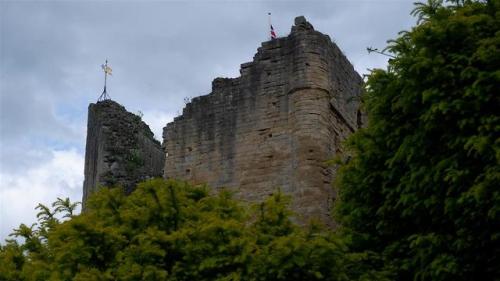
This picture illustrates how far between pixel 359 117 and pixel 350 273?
7935mm

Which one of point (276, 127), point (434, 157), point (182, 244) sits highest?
point (276, 127)

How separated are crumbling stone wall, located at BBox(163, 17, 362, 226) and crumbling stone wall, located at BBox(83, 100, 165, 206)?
269 centimetres

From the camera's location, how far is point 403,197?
12.4 m

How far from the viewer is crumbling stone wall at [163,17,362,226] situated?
1688 cm

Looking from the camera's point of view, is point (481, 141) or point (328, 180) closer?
point (481, 141)

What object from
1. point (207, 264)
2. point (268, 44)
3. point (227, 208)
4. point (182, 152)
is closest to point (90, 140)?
point (182, 152)

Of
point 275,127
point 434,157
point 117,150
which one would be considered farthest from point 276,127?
point 434,157

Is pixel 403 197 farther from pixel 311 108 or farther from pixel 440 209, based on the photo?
pixel 311 108

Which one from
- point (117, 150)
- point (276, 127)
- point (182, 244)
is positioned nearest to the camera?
point (182, 244)

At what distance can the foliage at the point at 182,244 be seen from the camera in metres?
11.5

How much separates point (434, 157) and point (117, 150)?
10354mm

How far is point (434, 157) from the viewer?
1227 cm

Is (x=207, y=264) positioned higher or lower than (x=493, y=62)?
lower

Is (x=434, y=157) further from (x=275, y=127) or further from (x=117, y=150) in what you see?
(x=117, y=150)
